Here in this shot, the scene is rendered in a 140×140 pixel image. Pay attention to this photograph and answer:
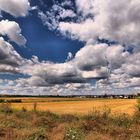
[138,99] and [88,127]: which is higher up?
[138,99]

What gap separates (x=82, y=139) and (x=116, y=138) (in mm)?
1989

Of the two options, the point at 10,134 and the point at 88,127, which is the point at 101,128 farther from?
the point at 10,134

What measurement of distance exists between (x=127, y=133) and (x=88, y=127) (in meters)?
3.39

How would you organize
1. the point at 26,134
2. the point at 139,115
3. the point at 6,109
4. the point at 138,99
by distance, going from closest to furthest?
1. the point at 26,134
2. the point at 139,115
3. the point at 138,99
4. the point at 6,109

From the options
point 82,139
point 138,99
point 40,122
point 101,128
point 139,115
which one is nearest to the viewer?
point 82,139

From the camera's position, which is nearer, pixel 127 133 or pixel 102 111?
pixel 127 133

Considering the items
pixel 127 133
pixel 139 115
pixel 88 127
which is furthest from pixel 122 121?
pixel 127 133

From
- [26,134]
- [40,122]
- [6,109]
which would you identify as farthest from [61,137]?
[6,109]

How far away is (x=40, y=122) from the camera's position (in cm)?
2434

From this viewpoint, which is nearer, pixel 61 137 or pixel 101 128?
pixel 61 137

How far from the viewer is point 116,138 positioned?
15992 mm

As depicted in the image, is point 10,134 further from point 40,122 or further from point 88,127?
point 40,122

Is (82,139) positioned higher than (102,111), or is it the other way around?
(102,111)

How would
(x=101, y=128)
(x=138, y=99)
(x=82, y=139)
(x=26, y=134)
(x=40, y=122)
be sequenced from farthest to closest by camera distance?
(x=138, y=99) < (x=40, y=122) < (x=101, y=128) < (x=26, y=134) < (x=82, y=139)
